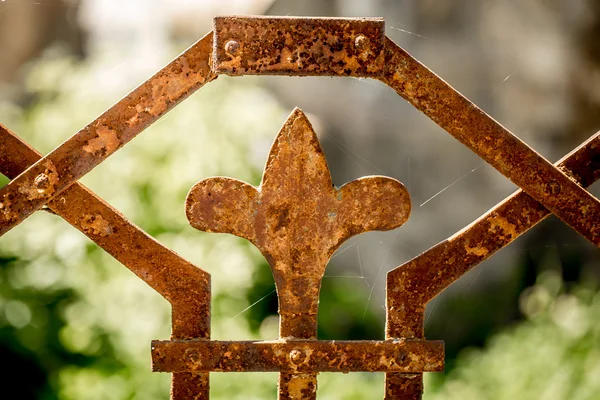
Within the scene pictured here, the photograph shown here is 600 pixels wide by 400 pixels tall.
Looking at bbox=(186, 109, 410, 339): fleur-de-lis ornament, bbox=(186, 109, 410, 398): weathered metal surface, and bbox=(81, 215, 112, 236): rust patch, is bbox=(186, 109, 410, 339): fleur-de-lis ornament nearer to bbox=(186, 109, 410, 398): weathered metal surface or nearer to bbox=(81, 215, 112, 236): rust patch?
bbox=(186, 109, 410, 398): weathered metal surface

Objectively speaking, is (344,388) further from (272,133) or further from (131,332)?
(272,133)

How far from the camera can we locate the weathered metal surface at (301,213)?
682 mm

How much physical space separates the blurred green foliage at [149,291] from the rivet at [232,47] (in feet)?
3.93

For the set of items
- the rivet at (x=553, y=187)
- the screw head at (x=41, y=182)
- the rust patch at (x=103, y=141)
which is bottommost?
the rivet at (x=553, y=187)

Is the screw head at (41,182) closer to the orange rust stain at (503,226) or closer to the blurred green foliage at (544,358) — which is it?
the orange rust stain at (503,226)

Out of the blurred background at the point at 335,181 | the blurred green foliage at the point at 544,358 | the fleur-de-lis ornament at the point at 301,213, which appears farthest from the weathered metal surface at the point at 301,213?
the blurred green foliage at the point at 544,358

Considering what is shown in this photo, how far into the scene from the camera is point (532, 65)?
9.62 ft

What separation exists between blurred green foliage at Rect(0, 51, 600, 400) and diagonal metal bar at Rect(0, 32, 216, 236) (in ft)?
3.68

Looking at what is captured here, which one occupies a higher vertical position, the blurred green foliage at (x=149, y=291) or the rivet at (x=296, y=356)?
the blurred green foliage at (x=149, y=291)

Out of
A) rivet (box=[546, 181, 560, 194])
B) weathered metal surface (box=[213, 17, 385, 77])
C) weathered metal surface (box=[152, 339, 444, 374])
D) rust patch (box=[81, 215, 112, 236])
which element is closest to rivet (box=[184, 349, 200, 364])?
weathered metal surface (box=[152, 339, 444, 374])

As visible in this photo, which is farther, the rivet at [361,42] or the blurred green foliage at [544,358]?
the blurred green foliage at [544,358]

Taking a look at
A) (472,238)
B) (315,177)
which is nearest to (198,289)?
(315,177)

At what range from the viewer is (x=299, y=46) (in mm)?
671

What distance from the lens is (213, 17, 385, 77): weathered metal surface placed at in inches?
26.1
